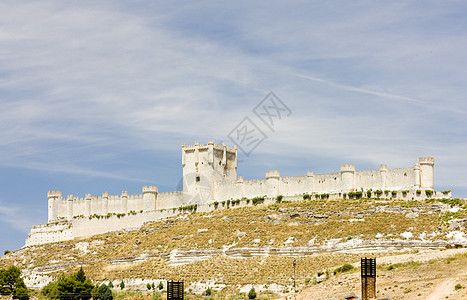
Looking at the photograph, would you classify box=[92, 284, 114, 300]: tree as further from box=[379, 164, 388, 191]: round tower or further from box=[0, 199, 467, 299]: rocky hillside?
box=[379, 164, 388, 191]: round tower

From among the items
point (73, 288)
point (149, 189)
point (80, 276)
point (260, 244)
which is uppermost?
point (149, 189)

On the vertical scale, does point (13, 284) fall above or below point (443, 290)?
below

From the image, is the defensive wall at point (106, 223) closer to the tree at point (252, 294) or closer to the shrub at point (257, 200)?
the shrub at point (257, 200)

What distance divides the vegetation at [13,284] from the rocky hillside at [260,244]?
2.58 m

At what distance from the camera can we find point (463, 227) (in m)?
72.6

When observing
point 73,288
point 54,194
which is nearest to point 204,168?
point 54,194

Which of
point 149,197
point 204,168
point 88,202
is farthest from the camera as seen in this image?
point 88,202

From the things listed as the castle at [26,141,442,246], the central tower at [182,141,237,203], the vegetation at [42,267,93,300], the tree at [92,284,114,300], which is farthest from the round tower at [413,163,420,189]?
the vegetation at [42,267,93,300]

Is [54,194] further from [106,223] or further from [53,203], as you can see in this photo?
[106,223]

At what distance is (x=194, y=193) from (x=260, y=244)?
1787 centimetres

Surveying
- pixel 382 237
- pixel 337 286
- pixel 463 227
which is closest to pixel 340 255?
pixel 382 237

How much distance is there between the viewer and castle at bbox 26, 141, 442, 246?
85.7 m

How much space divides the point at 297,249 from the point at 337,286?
1870 centimetres

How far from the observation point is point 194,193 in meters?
94.9
